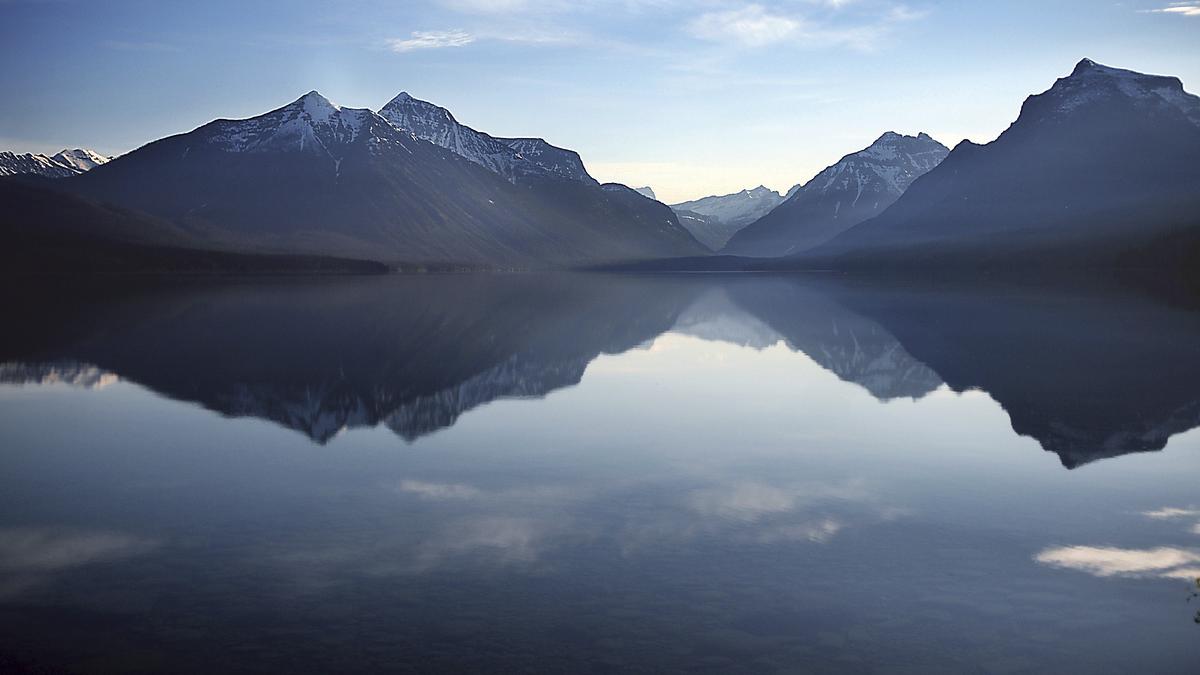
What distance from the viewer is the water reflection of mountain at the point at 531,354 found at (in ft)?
123

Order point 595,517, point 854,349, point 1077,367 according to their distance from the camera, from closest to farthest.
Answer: point 595,517, point 1077,367, point 854,349

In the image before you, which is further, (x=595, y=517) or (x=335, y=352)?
(x=335, y=352)

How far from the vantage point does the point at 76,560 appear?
18781 millimetres

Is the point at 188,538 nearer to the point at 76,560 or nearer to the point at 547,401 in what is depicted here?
the point at 76,560

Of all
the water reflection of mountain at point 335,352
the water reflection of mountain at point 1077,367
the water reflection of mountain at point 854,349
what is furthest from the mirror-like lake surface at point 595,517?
the water reflection of mountain at point 854,349

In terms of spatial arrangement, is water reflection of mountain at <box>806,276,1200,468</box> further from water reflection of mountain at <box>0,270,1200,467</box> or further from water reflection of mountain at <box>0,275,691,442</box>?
water reflection of mountain at <box>0,275,691,442</box>

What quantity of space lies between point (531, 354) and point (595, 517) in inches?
1420

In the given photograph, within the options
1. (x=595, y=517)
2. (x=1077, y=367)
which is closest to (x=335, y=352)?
(x=595, y=517)

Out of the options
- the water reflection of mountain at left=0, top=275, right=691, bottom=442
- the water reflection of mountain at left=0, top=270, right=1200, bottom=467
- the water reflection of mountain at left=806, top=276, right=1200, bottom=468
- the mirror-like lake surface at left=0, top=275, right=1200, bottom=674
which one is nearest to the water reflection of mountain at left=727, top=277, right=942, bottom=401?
the water reflection of mountain at left=0, top=270, right=1200, bottom=467

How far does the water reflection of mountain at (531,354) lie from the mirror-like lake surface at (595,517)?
0.40 m

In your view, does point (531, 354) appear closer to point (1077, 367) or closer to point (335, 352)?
point (335, 352)

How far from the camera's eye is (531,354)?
190ft

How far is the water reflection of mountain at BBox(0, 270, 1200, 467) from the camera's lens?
3738 centimetres

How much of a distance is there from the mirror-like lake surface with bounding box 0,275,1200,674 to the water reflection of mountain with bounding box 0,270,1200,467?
401mm
